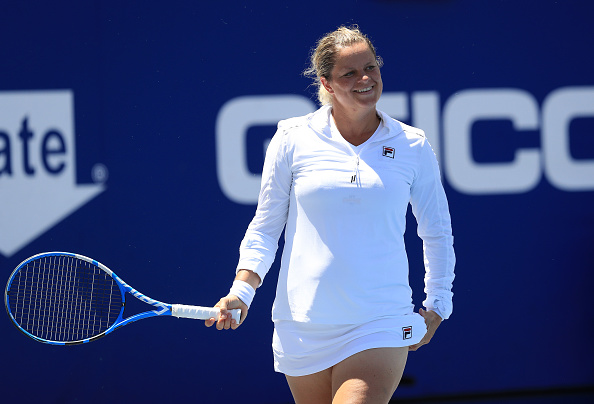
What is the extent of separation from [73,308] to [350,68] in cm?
216

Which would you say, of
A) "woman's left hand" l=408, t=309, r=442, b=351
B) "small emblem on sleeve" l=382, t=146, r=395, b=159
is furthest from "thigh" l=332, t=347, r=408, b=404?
"small emblem on sleeve" l=382, t=146, r=395, b=159

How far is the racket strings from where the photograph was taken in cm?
384

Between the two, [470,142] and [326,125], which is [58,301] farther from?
[470,142]

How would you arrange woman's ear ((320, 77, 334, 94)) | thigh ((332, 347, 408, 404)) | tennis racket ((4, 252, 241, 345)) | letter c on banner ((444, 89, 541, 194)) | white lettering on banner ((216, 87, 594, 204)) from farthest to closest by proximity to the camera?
1. letter c on banner ((444, 89, 541, 194))
2. white lettering on banner ((216, 87, 594, 204))
3. tennis racket ((4, 252, 241, 345))
4. woman's ear ((320, 77, 334, 94))
5. thigh ((332, 347, 408, 404))

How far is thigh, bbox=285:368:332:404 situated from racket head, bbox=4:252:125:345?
5.12 ft

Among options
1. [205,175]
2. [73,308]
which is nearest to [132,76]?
[205,175]

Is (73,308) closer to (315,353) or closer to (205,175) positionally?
(205,175)

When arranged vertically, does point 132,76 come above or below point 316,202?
above

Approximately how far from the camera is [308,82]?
438 cm

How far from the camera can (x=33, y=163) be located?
422 centimetres

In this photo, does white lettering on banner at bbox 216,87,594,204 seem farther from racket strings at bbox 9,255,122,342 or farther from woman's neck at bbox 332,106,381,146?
woman's neck at bbox 332,106,381,146

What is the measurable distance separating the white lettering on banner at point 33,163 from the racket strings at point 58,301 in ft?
1.05

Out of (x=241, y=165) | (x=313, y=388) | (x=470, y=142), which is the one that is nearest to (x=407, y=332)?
(x=313, y=388)

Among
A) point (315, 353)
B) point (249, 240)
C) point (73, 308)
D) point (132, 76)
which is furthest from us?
point (132, 76)
